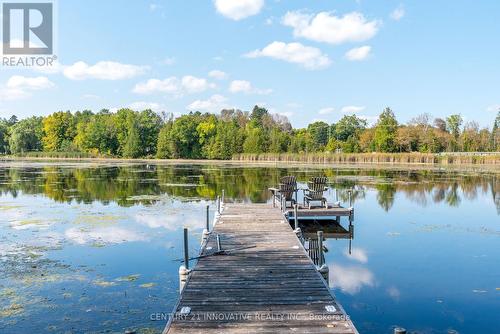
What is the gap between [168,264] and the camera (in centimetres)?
916

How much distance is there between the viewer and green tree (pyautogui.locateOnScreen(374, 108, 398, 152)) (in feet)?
226

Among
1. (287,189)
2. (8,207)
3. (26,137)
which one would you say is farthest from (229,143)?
(287,189)

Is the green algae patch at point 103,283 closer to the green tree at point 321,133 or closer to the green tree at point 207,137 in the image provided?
the green tree at point 207,137

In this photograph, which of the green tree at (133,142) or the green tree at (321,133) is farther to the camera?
the green tree at (321,133)

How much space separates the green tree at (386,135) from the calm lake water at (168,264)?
170 feet

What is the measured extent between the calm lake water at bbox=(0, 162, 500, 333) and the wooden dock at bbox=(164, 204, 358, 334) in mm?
911

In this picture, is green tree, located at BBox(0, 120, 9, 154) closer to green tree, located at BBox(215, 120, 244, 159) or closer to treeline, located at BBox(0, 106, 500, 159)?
treeline, located at BBox(0, 106, 500, 159)

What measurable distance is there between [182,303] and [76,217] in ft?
35.2

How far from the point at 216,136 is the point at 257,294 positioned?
76.0m

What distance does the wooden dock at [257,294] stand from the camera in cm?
476

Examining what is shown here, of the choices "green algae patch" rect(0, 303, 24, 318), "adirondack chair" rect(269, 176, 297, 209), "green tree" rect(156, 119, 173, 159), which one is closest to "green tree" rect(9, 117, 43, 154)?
"green tree" rect(156, 119, 173, 159)

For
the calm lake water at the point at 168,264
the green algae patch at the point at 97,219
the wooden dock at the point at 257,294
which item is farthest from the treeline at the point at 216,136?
the wooden dock at the point at 257,294

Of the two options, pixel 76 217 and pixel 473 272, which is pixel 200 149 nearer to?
pixel 76 217

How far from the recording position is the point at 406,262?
9.57m
